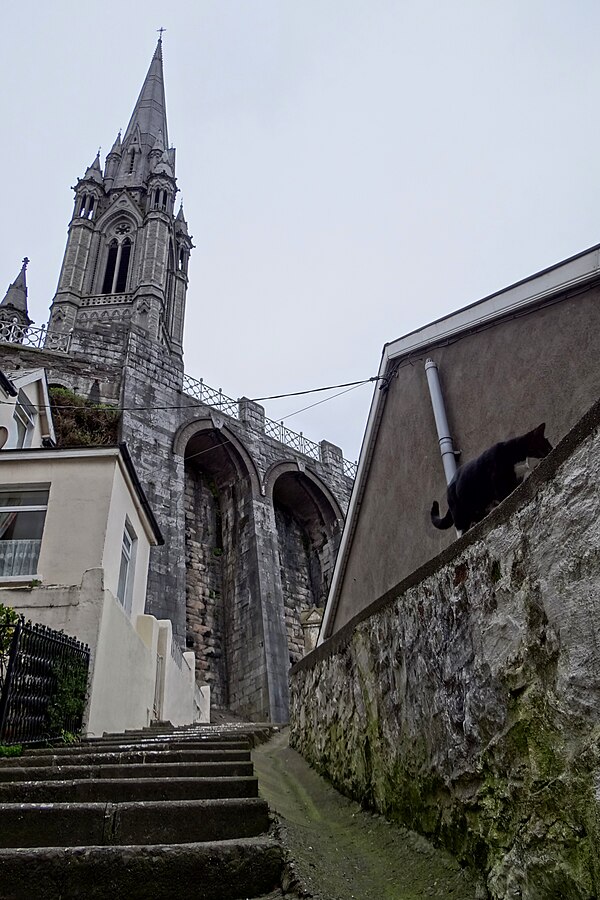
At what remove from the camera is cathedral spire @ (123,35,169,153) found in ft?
152

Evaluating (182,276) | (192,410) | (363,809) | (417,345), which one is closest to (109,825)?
(363,809)

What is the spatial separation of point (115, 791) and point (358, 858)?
125 centimetres

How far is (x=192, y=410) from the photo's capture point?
727 inches

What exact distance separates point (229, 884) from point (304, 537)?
66.2 feet

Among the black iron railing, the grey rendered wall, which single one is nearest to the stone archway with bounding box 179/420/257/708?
the grey rendered wall

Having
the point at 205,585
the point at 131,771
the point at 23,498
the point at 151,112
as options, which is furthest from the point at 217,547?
the point at 151,112

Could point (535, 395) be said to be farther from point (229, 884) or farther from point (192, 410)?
point (192, 410)

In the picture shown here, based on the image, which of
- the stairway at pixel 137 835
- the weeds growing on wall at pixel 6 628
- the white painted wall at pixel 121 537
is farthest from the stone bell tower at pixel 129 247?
the stairway at pixel 137 835

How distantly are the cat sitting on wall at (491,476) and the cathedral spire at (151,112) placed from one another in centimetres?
4775

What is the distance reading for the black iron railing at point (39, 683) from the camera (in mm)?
4473

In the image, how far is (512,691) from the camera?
189cm

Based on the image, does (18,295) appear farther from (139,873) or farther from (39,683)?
(139,873)

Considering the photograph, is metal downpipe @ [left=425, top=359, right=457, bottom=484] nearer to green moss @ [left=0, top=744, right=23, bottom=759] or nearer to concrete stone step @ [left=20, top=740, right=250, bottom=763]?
concrete stone step @ [left=20, top=740, right=250, bottom=763]

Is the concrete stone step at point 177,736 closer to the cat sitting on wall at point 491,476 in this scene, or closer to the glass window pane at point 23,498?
the glass window pane at point 23,498
